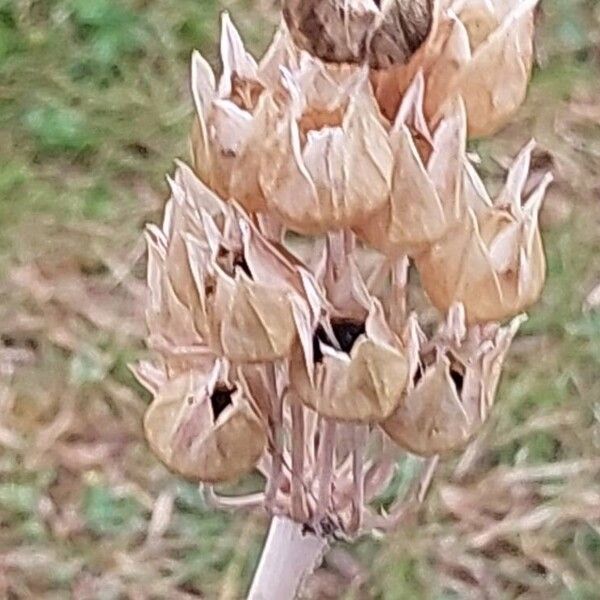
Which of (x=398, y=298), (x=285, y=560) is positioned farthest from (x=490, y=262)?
(x=285, y=560)

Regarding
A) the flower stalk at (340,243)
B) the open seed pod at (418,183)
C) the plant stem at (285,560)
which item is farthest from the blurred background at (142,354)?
the open seed pod at (418,183)

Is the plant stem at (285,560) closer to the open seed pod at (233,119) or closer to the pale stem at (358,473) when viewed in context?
the pale stem at (358,473)

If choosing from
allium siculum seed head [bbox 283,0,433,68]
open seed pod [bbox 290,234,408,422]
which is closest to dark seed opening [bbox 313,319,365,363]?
open seed pod [bbox 290,234,408,422]

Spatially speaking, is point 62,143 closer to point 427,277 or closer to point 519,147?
point 519,147

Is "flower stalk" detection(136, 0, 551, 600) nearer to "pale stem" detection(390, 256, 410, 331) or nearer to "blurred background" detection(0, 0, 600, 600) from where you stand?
"pale stem" detection(390, 256, 410, 331)

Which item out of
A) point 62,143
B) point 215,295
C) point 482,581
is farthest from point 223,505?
point 62,143

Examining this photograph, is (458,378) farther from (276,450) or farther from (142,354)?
(142,354)
